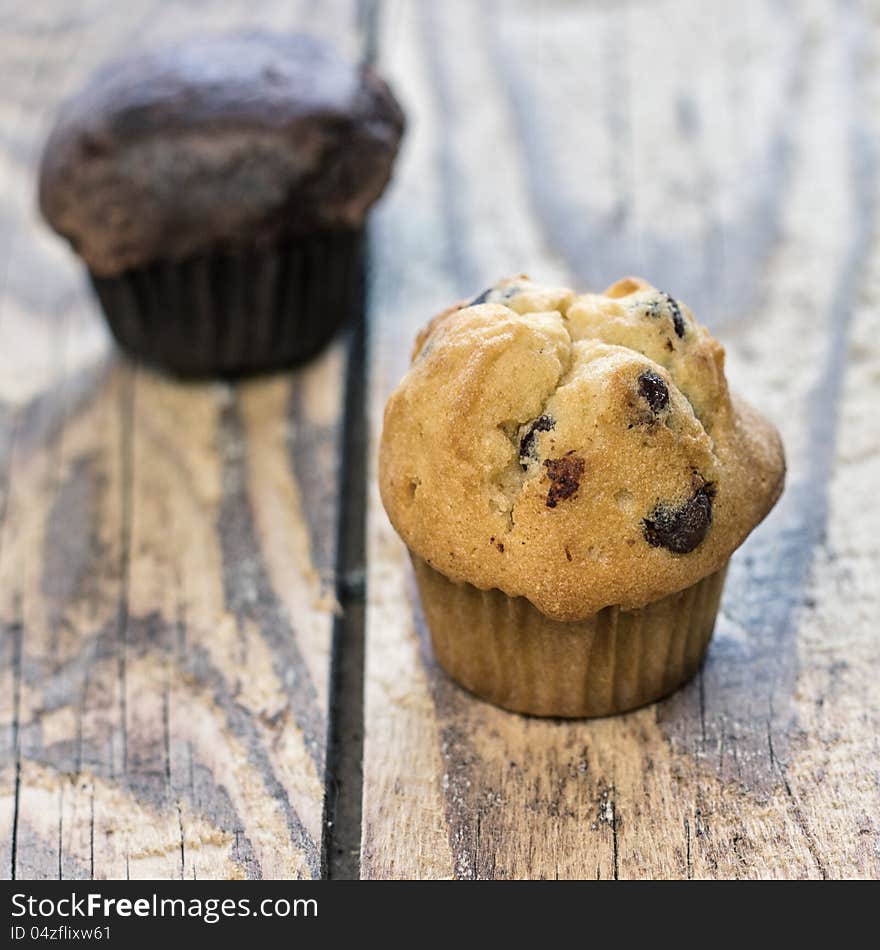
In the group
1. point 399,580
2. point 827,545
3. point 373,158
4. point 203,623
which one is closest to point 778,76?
point 373,158

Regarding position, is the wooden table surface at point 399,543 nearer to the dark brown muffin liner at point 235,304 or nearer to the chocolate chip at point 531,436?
the dark brown muffin liner at point 235,304

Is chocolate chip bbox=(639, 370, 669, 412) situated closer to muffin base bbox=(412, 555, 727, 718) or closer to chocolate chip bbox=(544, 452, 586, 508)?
chocolate chip bbox=(544, 452, 586, 508)

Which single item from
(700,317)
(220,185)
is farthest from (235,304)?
(700,317)

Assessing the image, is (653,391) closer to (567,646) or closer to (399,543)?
(567,646)

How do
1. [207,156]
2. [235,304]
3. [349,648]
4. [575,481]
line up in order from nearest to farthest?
1. [575,481]
2. [349,648]
3. [207,156]
4. [235,304]

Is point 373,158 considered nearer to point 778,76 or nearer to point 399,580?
point 399,580
